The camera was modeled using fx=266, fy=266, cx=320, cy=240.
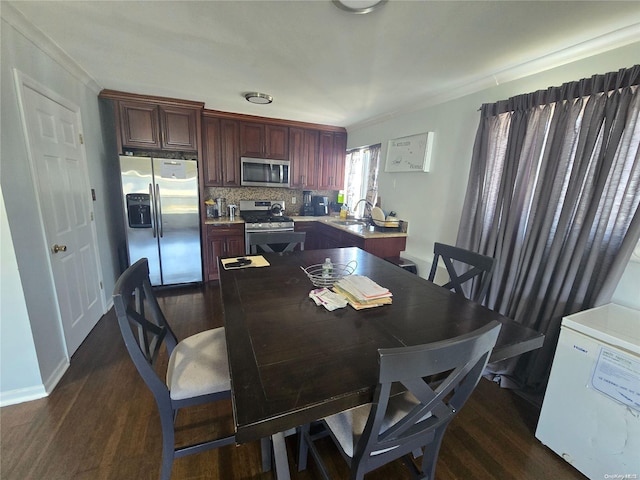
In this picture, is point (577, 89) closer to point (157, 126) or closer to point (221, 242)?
point (221, 242)

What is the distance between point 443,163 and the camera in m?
2.65

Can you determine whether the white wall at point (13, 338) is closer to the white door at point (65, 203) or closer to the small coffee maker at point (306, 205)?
the white door at point (65, 203)

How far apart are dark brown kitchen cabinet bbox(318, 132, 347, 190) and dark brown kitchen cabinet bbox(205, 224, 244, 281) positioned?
1.57m

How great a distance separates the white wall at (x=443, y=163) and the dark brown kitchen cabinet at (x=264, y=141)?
1.46m

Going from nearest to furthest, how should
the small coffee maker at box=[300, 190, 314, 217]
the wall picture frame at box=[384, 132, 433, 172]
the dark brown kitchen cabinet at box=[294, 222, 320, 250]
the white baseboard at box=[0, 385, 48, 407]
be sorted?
the white baseboard at box=[0, 385, 48, 407]
the wall picture frame at box=[384, 132, 433, 172]
the dark brown kitchen cabinet at box=[294, 222, 320, 250]
the small coffee maker at box=[300, 190, 314, 217]

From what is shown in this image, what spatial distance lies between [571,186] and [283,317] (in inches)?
76.0

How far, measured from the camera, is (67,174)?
215cm

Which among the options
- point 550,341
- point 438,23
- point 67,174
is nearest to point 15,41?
point 67,174

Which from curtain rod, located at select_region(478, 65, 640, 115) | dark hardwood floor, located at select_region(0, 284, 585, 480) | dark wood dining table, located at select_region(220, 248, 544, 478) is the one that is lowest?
dark hardwood floor, located at select_region(0, 284, 585, 480)

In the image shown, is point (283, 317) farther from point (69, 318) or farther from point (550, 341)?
point (69, 318)

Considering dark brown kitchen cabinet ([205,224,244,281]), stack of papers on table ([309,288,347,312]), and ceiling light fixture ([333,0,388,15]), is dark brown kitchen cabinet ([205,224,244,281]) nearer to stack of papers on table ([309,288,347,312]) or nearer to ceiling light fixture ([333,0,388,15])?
stack of papers on table ([309,288,347,312])

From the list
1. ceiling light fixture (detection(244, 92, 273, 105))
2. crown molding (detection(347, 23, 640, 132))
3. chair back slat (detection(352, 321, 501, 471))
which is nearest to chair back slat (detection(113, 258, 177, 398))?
chair back slat (detection(352, 321, 501, 471))

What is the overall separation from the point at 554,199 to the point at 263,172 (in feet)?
11.0

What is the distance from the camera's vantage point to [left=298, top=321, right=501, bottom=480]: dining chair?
2.32ft
